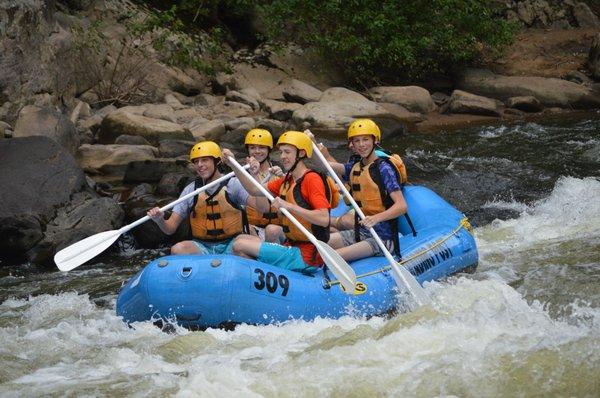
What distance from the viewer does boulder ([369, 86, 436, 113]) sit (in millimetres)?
14477

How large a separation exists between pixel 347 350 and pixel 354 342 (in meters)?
0.18

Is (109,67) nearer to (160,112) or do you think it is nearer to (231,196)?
(160,112)

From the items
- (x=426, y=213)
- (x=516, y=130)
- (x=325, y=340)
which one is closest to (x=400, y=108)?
(x=516, y=130)

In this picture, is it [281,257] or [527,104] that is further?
[527,104]

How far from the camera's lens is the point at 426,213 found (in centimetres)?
656

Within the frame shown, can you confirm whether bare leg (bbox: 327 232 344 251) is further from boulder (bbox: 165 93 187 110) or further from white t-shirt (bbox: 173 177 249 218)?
boulder (bbox: 165 93 187 110)

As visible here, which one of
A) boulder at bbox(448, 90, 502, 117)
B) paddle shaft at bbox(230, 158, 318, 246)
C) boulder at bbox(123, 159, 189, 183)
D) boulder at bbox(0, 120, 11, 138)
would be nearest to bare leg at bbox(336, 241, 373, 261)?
paddle shaft at bbox(230, 158, 318, 246)

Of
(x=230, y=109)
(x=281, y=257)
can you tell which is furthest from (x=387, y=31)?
(x=281, y=257)

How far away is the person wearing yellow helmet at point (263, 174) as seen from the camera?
600 centimetres

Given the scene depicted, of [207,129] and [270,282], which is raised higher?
[270,282]

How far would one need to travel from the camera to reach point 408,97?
14.6m

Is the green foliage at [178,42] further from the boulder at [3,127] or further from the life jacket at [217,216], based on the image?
the life jacket at [217,216]

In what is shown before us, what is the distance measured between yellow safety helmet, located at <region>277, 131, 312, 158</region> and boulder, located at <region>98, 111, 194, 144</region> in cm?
615

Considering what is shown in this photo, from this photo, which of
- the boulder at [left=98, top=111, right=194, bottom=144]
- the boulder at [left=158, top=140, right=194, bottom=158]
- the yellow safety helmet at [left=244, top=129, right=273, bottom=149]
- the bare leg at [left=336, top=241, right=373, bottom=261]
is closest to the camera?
the bare leg at [left=336, top=241, right=373, bottom=261]
